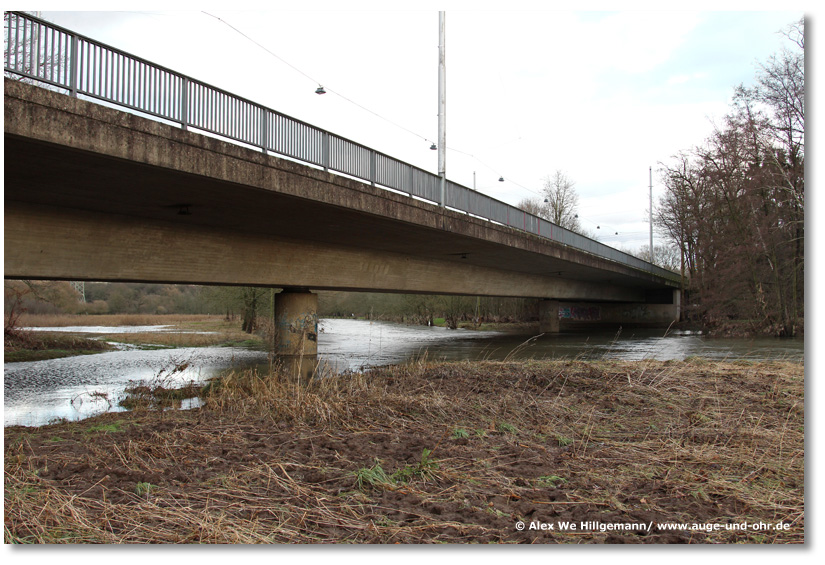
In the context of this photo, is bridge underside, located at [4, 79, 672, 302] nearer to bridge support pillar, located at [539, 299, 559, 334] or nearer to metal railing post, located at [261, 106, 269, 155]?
metal railing post, located at [261, 106, 269, 155]

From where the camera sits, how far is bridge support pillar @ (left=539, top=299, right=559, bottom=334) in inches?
1650

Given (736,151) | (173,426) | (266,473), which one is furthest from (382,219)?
(736,151)

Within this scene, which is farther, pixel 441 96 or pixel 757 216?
pixel 757 216

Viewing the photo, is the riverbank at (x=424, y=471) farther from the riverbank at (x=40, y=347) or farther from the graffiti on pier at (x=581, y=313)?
the graffiti on pier at (x=581, y=313)

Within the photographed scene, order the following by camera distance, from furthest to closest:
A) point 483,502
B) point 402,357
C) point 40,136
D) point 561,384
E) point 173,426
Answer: point 402,357
point 561,384
point 40,136
point 173,426
point 483,502

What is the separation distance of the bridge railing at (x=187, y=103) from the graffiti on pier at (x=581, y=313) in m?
37.1

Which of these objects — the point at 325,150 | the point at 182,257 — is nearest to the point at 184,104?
the point at 325,150

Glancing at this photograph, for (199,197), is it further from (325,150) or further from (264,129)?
(325,150)

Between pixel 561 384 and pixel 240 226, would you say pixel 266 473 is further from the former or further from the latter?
pixel 240 226

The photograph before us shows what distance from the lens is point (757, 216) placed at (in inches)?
1128

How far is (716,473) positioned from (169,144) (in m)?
9.29

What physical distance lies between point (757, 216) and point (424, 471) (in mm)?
30270

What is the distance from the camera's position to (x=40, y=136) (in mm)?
7762

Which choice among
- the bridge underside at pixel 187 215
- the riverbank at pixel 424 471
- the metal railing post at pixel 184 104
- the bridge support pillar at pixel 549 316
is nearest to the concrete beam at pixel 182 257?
the bridge underside at pixel 187 215
